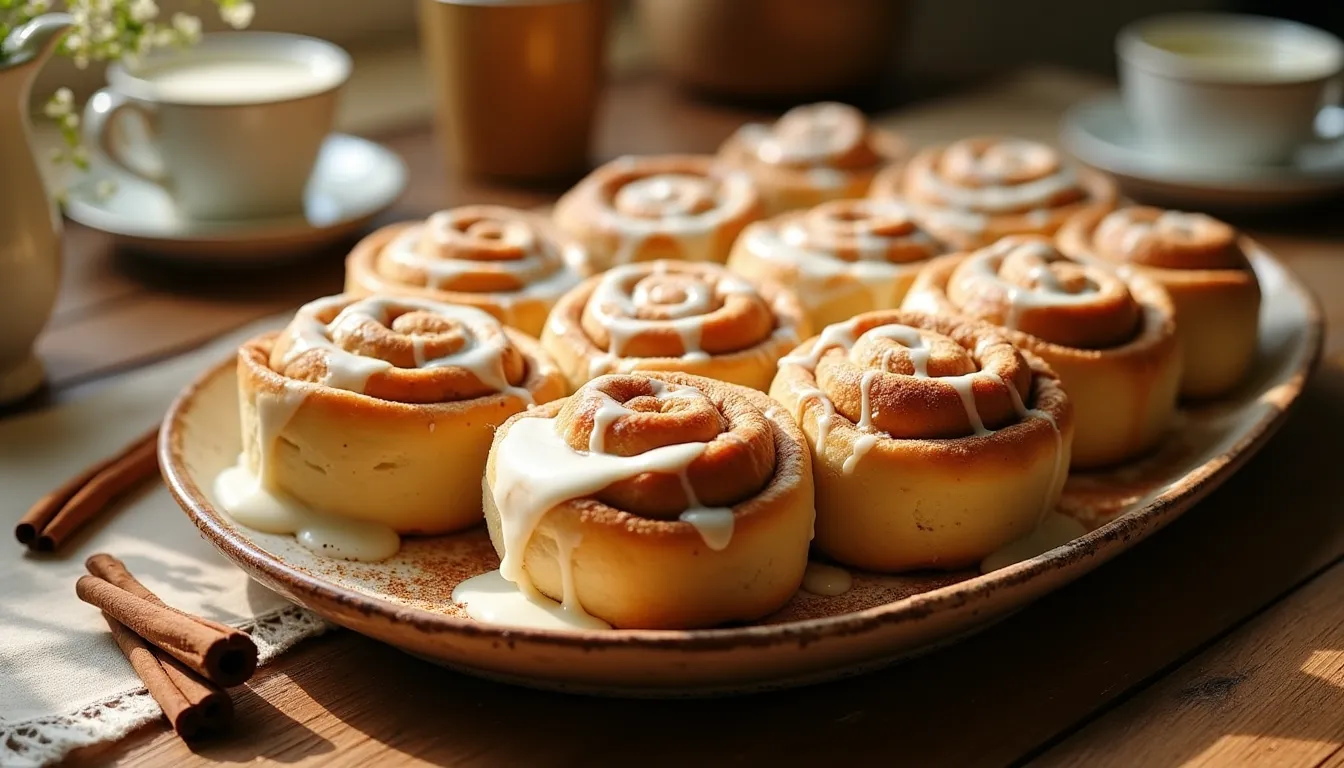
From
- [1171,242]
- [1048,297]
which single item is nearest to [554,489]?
[1048,297]

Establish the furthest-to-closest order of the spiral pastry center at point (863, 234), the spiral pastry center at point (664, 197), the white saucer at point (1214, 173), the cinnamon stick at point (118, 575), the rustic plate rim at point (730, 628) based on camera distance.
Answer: the white saucer at point (1214, 173) → the spiral pastry center at point (664, 197) → the spiral pastry center at point (863, 234) → the cinnamon stick at point (118, 575) → the rustic plate rim at point (730, 628)

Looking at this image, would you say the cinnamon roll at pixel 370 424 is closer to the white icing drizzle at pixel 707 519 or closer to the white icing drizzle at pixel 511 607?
the white icing drizzle at pixel 511 607

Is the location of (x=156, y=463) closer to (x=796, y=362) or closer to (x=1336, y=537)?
(x=796, y=362)

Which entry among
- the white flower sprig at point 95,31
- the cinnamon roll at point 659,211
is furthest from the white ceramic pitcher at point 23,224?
the cinnamon roll at point 659,211

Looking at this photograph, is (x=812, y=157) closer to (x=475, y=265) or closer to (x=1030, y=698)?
(x=475, y=265)

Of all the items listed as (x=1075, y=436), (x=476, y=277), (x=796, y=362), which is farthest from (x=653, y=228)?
(x=1075, y=436)

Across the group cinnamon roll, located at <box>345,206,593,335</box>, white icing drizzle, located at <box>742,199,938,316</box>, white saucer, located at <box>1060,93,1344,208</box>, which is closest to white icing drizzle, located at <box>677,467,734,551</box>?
cinnamon roll, located at <box>345,206,593,335</box>
